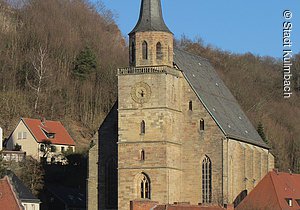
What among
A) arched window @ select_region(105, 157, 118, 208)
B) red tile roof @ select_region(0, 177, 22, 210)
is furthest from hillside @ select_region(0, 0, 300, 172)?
red tile roof @ select_region(0, 177, 22, 210)

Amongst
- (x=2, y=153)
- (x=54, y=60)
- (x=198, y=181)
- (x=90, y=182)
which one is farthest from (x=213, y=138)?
(x=54, y=60)

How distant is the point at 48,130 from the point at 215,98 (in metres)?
22.5

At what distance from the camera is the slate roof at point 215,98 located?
234 ft

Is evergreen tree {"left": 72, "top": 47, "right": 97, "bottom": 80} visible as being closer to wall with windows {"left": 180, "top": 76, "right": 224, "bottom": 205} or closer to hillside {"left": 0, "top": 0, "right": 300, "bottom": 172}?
hillside {"left": 0, "top": 0, "right": 300, "bottom": 172}

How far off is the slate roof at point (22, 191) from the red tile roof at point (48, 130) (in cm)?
1667

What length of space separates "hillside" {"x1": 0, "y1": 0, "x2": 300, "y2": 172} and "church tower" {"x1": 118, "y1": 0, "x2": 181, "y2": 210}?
29.7 metres

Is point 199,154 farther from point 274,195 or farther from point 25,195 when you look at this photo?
point 25,195

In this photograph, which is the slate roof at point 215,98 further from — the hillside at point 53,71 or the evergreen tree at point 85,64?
the evergreen tree at point 85,64

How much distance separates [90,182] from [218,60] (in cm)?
6371

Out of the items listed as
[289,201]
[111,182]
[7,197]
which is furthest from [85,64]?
[289,201]

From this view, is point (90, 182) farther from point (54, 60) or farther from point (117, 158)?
point (54, 60)

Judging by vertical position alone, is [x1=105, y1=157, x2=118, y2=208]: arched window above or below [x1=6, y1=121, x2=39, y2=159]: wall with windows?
below

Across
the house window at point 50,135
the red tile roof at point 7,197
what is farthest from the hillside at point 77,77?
the red tile roof at point 7,197

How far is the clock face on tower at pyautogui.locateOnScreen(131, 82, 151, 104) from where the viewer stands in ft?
223
